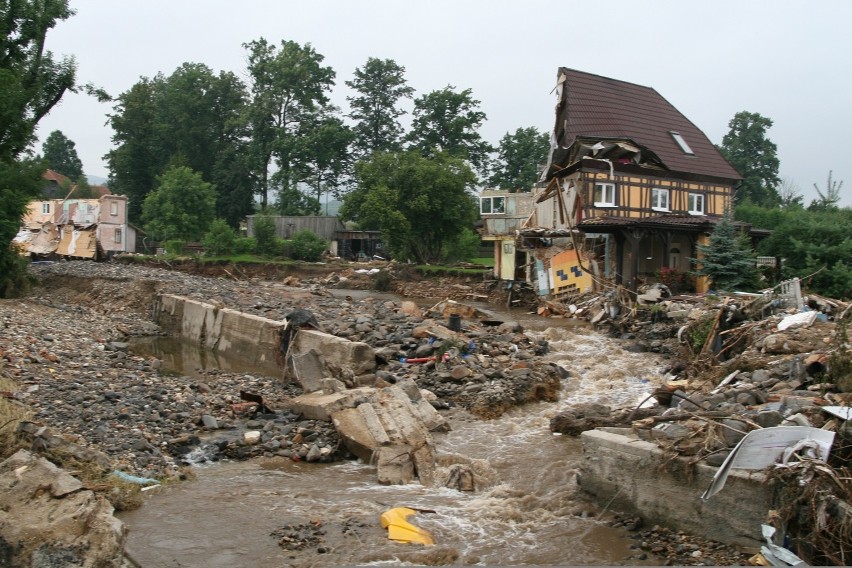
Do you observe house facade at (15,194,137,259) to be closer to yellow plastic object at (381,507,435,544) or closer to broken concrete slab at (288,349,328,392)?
broken concrete slab at (288,349,328,392)

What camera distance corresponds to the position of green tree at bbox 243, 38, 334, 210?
183ft

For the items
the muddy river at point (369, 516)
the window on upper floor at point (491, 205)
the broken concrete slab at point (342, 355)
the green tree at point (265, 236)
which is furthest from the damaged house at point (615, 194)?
the green tree at point (265, 236)

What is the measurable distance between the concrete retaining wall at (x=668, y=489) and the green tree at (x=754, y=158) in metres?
54.4

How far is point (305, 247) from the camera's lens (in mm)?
47312

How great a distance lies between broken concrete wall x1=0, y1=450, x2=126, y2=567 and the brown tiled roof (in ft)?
84.7

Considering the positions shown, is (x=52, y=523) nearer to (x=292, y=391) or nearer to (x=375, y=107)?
(x=292, y=391)

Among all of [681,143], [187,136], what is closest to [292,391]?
[681,143]

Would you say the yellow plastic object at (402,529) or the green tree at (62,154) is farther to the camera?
the green tree at (62,154)

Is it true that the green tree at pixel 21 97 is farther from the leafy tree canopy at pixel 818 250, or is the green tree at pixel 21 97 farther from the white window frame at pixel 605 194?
the leafy tree canopy at pixel 818 250

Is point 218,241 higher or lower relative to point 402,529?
higher

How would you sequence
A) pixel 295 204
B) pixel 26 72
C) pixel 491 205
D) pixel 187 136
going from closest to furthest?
pixel 26 72 < pixel 491 205 < pixel 295 204 < pixel 187 136

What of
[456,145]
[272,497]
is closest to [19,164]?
[272,497]

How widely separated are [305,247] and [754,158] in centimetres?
3715

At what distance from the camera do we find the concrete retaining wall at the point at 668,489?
623cm
